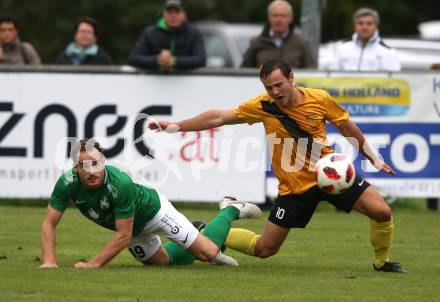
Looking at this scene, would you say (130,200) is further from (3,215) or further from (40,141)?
(40,141)

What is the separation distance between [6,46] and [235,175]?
10.6ft

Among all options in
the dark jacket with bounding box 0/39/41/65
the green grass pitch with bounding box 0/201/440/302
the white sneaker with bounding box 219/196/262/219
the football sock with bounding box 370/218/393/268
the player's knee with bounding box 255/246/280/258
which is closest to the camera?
the green grass pitch with bounding box 0/201/440/302

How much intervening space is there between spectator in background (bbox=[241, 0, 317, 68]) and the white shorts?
17.3 ft

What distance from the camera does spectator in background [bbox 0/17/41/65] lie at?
15111mm

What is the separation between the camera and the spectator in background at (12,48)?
15111 mm

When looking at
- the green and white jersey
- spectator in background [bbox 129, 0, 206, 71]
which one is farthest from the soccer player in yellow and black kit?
spectator in background [bbox 129, 0, 206, 71]

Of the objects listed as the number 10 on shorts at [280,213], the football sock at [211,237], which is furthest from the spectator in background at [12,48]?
the number 10 on shorts at [280,213]

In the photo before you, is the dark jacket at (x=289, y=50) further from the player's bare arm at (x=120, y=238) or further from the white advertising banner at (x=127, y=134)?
the player's bare arm at (x=120, y=238)

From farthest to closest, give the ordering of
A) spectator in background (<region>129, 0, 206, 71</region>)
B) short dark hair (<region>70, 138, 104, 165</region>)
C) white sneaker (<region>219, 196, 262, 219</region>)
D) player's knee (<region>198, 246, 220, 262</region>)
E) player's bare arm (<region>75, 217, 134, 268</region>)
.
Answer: spectator in background (<region>129, 0, 206, 71</region>) < white sneaker (<region>219, 196, 262, 219</region>) < player's knee (<region>198, 246, 220, 262</region>) < player's bare arm (<region>75, 217, 134, 268</region>) < short dark hair (<region>70, 138, 104, 165</region>)

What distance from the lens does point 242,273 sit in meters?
9.60

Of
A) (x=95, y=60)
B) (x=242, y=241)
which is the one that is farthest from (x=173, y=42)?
(x=242, y=241)

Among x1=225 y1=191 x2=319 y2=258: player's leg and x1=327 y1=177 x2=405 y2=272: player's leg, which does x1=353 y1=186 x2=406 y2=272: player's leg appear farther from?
x1=225 y1=191 x2=319 y2=258: player's leg

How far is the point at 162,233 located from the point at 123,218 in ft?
1.91

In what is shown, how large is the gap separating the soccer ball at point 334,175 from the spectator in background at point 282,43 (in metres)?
5.39
